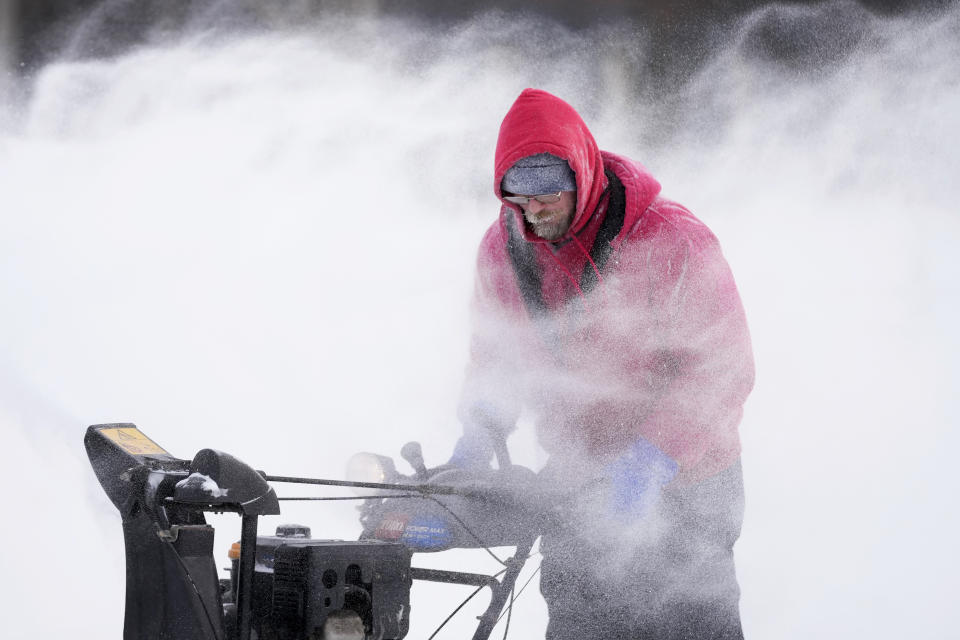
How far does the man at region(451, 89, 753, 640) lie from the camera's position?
86.7 inches

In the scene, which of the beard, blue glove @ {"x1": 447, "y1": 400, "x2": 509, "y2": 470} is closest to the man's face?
the beard

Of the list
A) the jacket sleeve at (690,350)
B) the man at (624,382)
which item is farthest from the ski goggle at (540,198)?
the jacket sleeve at (690,350)

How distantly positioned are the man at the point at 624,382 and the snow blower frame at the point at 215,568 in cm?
50

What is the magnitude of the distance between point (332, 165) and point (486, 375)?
7.93 ft

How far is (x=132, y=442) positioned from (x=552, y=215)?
43.9 inches

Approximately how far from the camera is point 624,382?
2.39 m

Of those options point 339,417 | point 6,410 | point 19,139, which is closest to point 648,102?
point 339,417

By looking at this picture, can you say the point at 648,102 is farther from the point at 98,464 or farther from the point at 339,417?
the point at 98,464

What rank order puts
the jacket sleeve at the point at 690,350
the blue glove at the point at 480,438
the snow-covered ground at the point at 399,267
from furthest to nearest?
the snow-covered ground at the point at 399,267
the blue glove at the point at 480,438
the jacket sleeve at the point at 690,350

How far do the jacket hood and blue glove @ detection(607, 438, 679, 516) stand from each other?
24.0 inches

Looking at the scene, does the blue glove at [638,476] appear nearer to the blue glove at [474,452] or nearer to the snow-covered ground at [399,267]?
the blue glove at [474,452]

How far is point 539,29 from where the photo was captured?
5094 millimetres

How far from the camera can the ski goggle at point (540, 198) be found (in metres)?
2.35

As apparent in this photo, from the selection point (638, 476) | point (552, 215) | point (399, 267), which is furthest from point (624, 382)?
point (399, 267)
